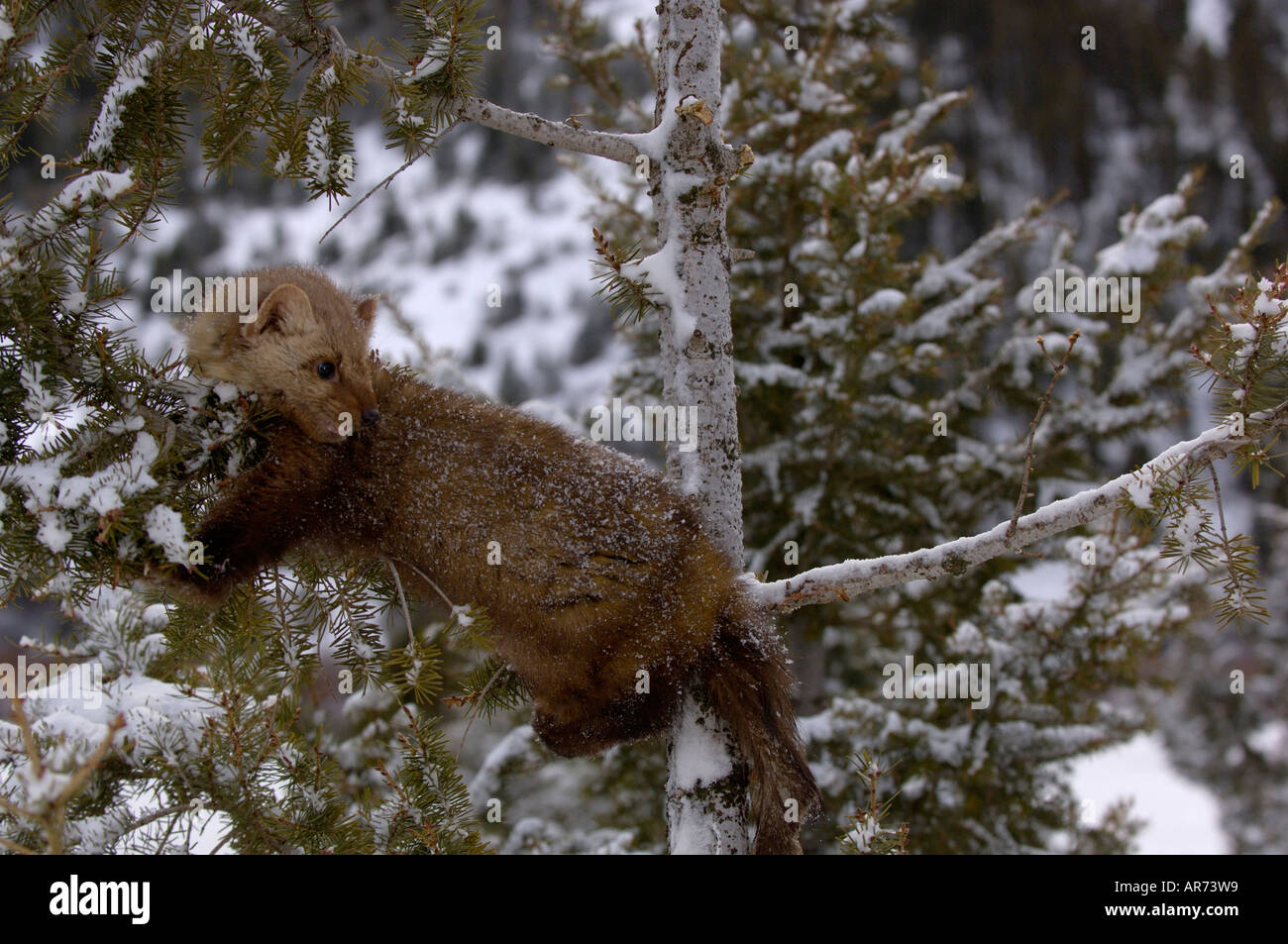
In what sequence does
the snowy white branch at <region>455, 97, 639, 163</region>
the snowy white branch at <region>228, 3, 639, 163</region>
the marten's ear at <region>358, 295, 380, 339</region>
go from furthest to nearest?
1. the marten's ear at <region>358, 295, 380, 339</region>
2. the snowy white branch at <region>455, 97, 639, 163</region>
3. the snowy white branch at <region>228, 3, 639, 163</region>

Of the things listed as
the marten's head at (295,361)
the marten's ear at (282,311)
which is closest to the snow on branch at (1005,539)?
the marten's head at (295,361)

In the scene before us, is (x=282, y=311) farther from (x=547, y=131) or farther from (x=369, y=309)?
(x=547, y=131)

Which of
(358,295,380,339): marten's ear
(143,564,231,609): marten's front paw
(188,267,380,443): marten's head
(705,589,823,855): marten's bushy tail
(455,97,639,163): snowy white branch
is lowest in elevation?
(705,589,823,855): marten's bushy tail

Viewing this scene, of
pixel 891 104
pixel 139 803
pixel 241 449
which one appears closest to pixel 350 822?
pixel 139 803

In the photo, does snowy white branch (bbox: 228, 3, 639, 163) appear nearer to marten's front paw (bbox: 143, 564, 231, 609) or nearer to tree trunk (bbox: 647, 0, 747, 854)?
tree trunk (bbox: 647, 0, 747, 854)

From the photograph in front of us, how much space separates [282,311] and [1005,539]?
2719mm

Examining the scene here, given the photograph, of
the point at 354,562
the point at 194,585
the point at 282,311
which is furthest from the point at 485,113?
the point at 194,585

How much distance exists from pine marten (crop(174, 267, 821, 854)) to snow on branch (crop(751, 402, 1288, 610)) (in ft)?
0.89

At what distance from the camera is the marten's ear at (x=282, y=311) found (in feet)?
11.2

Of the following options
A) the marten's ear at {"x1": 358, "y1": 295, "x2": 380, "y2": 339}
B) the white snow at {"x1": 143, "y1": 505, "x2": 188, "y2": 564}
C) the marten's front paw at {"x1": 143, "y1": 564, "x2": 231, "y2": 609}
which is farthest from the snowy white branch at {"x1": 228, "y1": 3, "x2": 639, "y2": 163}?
the marten's front paw at {"x1": 143, "y1": 564, "x2": 231, "y2": 609}

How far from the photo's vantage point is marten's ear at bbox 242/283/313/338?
3.40m

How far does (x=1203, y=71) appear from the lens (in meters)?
24.4

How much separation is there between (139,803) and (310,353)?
165 cm

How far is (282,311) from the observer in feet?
11.3
